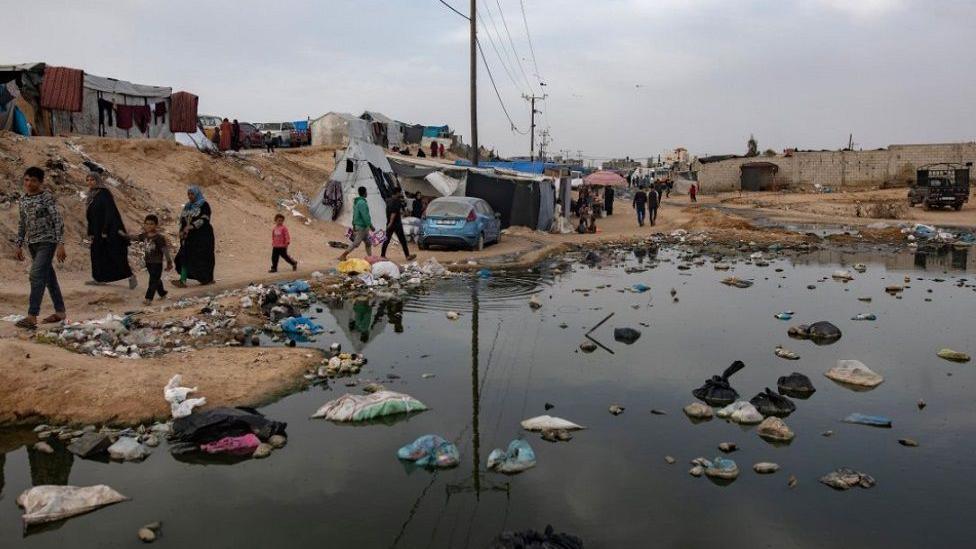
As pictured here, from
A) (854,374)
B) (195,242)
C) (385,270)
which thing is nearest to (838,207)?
(385,270)

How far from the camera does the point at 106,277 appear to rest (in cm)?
1034

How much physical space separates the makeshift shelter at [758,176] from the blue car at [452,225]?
3481 centimetres

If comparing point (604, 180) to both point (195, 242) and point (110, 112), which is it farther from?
point (195, 242)

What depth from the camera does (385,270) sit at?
43.1ft

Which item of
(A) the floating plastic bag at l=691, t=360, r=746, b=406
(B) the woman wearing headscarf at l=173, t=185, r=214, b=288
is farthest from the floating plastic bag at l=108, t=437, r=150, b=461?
(B) the woman wearing headscarf at l=173, t=185, r=214, b=288

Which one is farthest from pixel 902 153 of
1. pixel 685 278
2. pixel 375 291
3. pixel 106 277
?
pixel 106 277

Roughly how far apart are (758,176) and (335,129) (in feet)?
91.5

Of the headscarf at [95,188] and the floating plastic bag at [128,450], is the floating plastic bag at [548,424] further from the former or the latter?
the headscarf at [95,188]

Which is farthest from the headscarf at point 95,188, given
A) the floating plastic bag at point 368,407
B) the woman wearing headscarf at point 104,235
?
the floating plastic bag at point 368,407

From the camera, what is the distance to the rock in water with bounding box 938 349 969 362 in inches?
311

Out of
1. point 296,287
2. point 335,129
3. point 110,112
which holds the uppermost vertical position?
point 335,129

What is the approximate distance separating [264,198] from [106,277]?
10865 millimetres

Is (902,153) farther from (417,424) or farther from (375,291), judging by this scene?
(417,424)

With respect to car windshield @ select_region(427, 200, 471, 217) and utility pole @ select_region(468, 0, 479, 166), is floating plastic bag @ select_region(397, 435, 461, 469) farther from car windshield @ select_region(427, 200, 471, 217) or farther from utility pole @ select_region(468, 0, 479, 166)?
utility pole @ select_region(468, 0, 479, 166)
